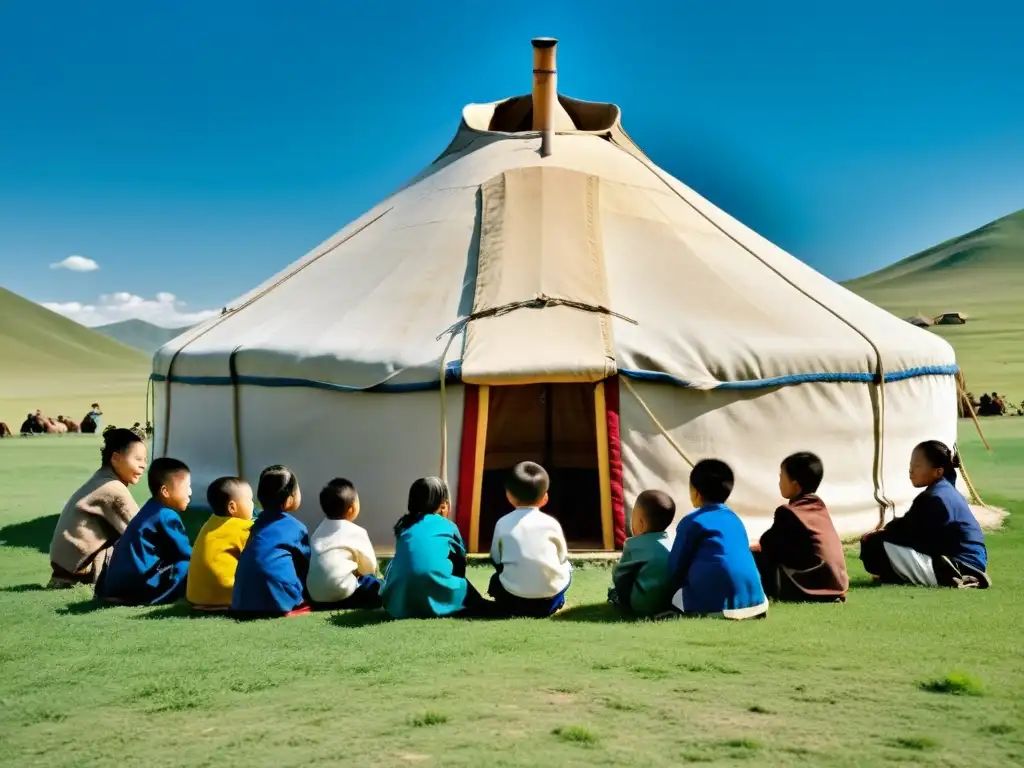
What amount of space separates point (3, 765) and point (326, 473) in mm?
4387

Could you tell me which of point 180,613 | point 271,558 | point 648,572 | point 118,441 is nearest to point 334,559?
point 271,558

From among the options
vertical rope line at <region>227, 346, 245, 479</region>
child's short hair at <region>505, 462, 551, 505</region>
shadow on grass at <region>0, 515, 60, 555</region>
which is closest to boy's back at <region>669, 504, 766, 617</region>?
child's short hair at <region>505, 462, 551, 505</region>

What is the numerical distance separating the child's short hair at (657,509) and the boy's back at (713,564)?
11 centimetres

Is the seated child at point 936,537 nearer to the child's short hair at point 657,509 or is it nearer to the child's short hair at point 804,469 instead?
the child's short hair at point 804,469

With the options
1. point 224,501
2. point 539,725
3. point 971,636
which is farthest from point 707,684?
point 224,501

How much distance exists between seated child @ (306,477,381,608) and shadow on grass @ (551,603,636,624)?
895 mm

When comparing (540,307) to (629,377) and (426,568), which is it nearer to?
(629,377)

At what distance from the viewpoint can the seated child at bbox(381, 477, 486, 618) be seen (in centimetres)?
480

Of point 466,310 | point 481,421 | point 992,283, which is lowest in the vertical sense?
point 481,421

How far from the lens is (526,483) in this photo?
4816mm

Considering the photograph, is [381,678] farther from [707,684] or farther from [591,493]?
[591,493]

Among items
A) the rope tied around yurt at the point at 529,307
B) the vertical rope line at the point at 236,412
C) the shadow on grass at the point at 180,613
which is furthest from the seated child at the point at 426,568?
the vertical rope line at the point at 236,412

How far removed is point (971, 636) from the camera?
171 inches

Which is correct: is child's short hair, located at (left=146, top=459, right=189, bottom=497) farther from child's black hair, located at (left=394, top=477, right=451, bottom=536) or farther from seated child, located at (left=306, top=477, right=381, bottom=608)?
child's black hair, located at (left=394, top=477, right=451, bottom=536)
